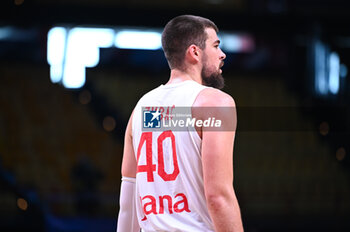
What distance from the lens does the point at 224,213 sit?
1.64 metres

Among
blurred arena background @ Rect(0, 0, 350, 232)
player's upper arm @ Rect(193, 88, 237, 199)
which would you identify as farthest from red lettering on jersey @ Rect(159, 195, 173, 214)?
blurred arena background @ Rect(0, 0, 350, 232)

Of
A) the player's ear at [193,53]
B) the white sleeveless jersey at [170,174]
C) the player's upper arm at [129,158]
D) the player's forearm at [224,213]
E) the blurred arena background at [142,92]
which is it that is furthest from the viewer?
the blurred arena background at [142,92]

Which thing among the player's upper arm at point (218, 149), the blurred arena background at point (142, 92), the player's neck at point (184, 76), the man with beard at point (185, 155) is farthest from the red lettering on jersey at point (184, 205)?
the blurred arena background at point (142, 92)

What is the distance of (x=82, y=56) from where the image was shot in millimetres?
9445

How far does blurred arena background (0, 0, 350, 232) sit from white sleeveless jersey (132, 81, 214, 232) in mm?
5225

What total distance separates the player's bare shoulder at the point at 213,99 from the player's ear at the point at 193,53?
0.17m

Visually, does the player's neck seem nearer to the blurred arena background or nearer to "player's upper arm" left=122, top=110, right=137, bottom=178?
"player's upper arm" left=122, top=110, right=137, bottom=178

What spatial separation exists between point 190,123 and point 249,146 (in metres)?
7.35

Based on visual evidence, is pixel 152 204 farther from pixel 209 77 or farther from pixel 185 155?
pixel 209 77

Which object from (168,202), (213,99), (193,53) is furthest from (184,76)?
(168,202)

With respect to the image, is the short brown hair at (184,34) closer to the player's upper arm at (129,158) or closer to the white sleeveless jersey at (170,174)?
the white sleeveless jersey at (170,174)

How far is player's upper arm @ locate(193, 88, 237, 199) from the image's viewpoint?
167 centimetres

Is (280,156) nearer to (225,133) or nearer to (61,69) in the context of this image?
(61,69)

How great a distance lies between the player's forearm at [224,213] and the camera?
5.37 feet
